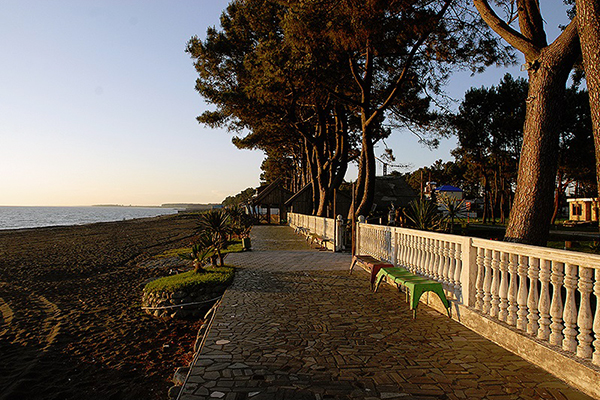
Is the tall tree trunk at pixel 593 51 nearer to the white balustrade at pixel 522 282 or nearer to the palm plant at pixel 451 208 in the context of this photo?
the white balustrade at pixel 522 282

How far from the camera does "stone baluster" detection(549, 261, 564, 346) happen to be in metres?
3.28

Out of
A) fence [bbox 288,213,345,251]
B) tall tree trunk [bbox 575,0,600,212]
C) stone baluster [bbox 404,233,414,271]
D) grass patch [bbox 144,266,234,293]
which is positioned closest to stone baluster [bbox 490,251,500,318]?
tall tree trunk [bbox 575,0,600,212]

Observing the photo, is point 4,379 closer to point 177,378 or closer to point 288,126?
point 177,378

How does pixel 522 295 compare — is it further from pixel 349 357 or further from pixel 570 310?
pixel 349 357

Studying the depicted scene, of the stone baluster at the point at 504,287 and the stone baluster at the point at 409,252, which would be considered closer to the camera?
the stone baluster at the point at 504,287

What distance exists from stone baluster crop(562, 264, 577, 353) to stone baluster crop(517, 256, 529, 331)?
600 mm

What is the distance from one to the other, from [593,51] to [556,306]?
2897 millimetres

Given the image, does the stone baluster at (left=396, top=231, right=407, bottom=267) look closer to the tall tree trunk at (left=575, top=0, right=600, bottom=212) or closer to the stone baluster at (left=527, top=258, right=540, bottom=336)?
the tall tree trunk at (left=575, top=0, right=600, bottom=212)

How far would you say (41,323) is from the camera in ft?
24.8

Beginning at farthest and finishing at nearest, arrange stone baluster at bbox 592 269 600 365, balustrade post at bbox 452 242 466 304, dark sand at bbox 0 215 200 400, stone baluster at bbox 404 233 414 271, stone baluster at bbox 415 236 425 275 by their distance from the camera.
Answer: stone baluster at bbox 404 233 414 271 < stone baluster at bbox 415 236 425 275 < balustrade post at bbox 452 242 466 304 < dark sand at bbox 0 215 200 400 < stone baluster at bbox 592 269 600 365

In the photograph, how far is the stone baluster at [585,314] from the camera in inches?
117

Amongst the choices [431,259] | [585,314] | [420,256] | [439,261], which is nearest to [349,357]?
[585,314]

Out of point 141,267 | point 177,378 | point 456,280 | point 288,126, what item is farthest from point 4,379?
point 288,126

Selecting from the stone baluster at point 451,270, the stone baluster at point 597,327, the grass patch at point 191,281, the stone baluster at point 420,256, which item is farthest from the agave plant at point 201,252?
the stone baluster at point 597,327
